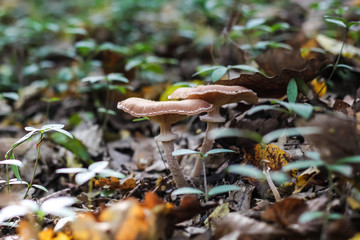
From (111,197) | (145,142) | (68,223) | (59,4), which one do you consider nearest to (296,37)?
(145,142)

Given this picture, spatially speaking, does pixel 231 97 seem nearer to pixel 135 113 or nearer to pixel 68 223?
pixel 135 113

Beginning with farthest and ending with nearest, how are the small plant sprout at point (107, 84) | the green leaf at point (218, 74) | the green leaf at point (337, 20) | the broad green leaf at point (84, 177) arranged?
the small plant sprout at point (107, 84)
the green leaf at point (218, 74)
the green leaf at point (337, 20)
the broad green leaf at point (84, 177)

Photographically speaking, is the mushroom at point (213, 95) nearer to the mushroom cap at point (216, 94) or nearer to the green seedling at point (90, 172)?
the mushroom cap at point (216, 94)

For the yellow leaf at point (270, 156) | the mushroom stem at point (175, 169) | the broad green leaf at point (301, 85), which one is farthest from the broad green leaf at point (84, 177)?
the broad green leaf at point (301, 85)

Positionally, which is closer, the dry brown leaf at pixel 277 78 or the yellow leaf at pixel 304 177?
the yellow leaf at pixel 304 177

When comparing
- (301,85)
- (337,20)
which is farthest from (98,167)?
(337,20)

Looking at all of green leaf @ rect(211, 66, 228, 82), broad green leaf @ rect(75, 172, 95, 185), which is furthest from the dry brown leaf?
broad green leaf @ rect(75, 172, 95, 185)

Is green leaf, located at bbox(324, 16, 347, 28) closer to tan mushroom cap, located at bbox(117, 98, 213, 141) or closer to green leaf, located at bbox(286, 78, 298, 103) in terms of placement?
green leaf, located at bbox(286, 78, 298, 103)
